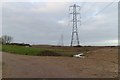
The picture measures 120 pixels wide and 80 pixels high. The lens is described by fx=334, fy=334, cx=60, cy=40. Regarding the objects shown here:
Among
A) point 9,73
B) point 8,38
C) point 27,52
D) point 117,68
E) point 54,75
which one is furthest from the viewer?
point 8,38

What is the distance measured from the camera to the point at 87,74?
782 inches

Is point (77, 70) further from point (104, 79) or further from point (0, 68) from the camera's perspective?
point (0, 68)

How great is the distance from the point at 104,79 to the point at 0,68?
867cm

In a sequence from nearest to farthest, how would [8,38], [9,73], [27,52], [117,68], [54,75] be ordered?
[54,75]
[9,73]
[117,68]
[27,52]
[8,38]

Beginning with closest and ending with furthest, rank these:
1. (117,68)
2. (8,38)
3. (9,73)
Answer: (9,73)
(117,68)
(8,38)

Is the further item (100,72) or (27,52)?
(27,52)

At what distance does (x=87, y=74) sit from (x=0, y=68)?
22.6 ft

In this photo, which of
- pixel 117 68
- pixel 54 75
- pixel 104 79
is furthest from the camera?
pixel 117 68

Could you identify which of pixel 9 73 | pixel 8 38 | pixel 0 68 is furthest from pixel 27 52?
pixel 8 38

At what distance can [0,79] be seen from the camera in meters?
18.4

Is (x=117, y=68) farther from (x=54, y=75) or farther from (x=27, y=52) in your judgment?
(x=27, y=52)

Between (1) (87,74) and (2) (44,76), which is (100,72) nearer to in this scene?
(1) (87,74)

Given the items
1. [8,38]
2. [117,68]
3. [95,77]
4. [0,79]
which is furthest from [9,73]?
[8,38]

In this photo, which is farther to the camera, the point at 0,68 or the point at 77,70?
the point at 0,68
